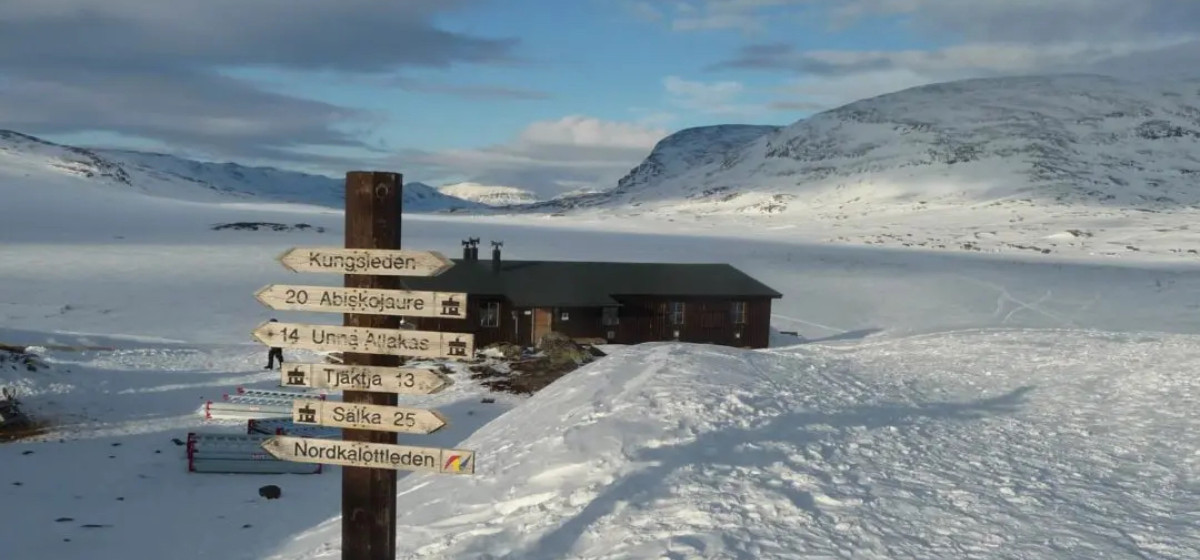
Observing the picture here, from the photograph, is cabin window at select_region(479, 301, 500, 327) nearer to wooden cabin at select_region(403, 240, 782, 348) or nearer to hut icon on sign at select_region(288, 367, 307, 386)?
wooden cabin at select_region(403, 240, 782, 348)

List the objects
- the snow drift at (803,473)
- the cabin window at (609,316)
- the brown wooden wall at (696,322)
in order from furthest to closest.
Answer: the brown wooden wall at (696,322), the cabin window at (609,316), the snow drift at (803,473)

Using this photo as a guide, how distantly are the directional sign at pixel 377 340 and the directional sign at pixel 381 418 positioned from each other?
451 millimetres

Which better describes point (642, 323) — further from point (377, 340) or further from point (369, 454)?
point (377, 340)

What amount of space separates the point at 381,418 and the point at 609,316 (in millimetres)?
31863

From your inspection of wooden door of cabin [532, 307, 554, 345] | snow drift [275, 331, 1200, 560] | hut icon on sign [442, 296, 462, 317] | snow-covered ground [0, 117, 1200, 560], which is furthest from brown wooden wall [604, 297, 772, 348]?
hut icon on sign [442, 296, 462, 317]

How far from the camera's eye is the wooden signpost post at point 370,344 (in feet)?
21.7

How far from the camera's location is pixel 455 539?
8500 millimetres

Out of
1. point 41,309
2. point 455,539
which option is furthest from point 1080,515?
point 41,309

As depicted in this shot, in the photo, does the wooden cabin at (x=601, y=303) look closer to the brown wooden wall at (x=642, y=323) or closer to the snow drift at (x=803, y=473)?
the brown wooden wall at (x=642, y=323)

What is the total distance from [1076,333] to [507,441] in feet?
75.4

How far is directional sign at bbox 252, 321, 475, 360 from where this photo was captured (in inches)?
259

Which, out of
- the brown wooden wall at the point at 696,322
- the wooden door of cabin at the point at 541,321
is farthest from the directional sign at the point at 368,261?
the brown wooden wall at the point at 696,322

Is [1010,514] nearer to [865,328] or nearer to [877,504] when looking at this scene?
[877,504]

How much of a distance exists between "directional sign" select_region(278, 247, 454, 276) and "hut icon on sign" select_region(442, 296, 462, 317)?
0.24 m
